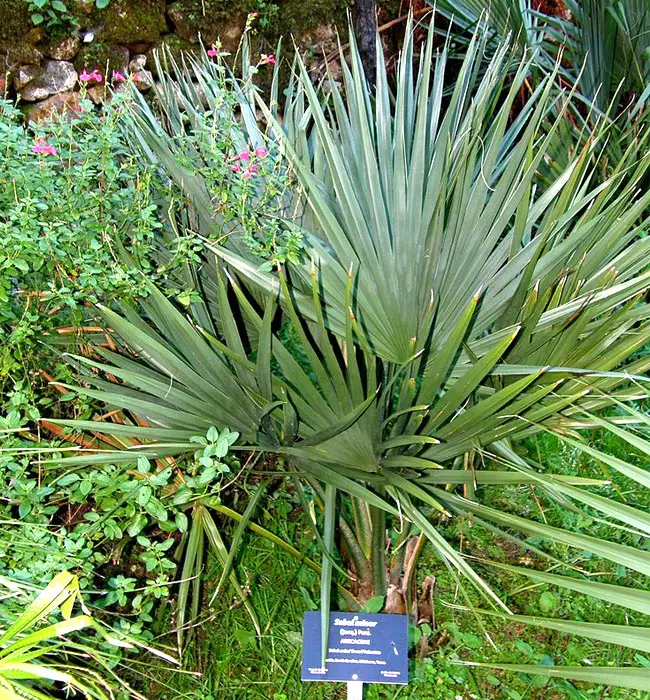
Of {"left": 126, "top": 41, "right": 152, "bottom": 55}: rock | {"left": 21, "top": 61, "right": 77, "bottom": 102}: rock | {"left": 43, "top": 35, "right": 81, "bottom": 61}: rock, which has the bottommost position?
{"left": 21, "top": 61, "right": 77, "bottom": 102}: rock

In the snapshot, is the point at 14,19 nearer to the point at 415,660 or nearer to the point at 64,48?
the point at 64,48

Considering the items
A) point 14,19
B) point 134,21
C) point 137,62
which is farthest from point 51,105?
point 134,21

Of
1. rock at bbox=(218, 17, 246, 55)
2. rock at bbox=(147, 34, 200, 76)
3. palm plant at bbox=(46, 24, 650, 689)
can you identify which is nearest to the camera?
palm plant at bbox=(46, 24, 650, 689)

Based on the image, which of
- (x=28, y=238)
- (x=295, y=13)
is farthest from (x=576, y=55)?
(x=28, y=238)

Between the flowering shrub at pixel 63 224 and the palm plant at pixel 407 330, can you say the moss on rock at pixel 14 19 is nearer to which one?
the flowering shrub at pixel 63 224

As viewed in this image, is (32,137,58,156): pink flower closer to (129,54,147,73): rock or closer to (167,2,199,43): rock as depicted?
(129,54,147,73): rock

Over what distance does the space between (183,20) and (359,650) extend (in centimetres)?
328

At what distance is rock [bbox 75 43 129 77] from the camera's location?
362 cm

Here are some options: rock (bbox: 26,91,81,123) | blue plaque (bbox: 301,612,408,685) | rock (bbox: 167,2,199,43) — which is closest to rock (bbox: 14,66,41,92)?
rock (bbox: 26,91,81,123)

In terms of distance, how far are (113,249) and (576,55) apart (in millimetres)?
2433

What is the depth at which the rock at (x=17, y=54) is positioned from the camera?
3445mm

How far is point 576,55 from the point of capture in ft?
10.7

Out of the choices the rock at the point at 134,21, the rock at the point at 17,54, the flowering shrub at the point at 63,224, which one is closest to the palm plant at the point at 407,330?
the flowering shrub at the point at 63,224

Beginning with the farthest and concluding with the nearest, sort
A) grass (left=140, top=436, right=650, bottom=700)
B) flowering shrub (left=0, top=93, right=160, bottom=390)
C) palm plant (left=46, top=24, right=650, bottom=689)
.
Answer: grass (left=140, top=436, right=650, bottom=700)
flowering shrub (left=0, top=93, right=160, bottom=390)
palm plant (left=46, top=24, right=650, bottom=689)
